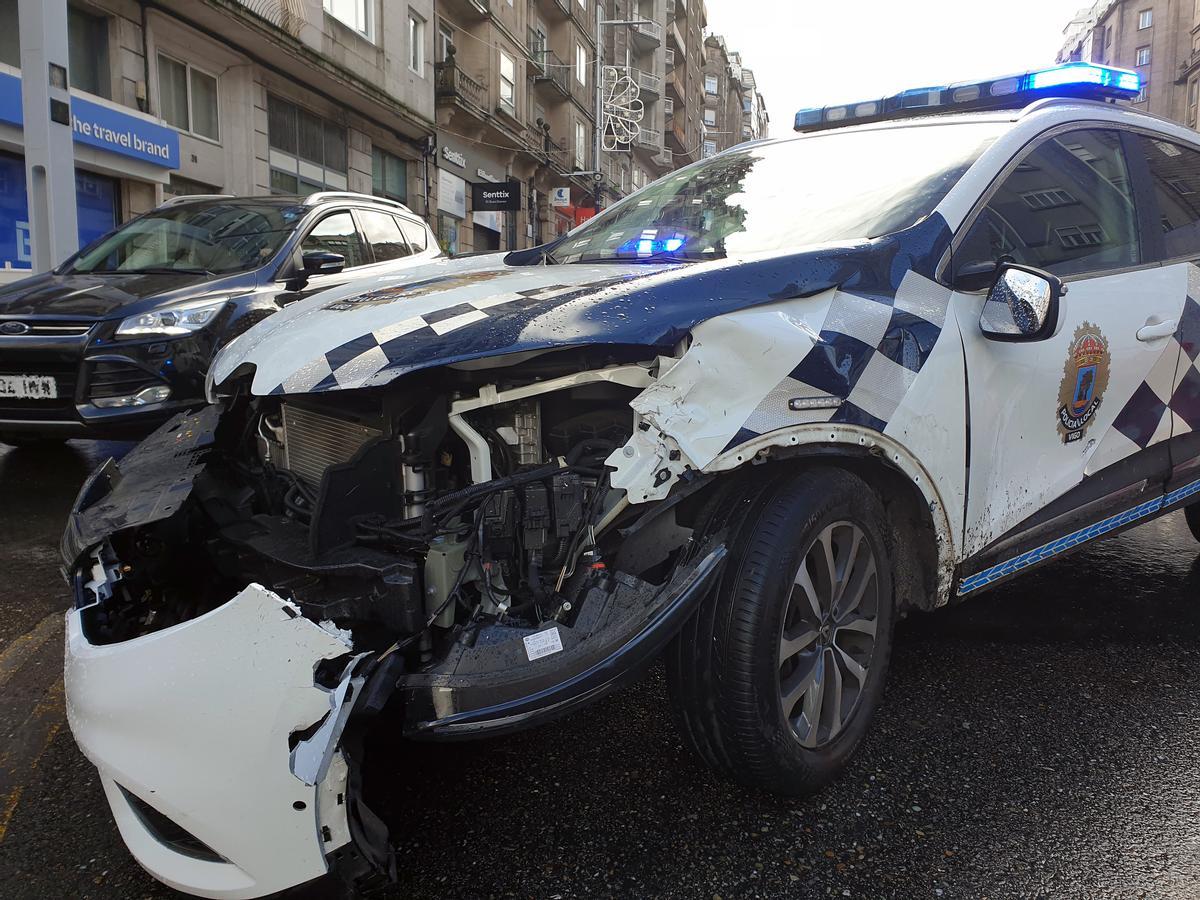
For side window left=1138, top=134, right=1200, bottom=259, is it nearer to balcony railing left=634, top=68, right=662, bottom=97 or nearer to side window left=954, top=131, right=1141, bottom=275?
side window left=954, top=131, right=1141, bottom=275

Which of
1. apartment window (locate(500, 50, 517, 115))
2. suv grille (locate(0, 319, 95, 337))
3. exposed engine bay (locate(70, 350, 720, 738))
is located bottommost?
exposed engine bay (locate(70, 350, 720, 738))

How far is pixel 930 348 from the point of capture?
6.93ft

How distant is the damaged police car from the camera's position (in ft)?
4.88

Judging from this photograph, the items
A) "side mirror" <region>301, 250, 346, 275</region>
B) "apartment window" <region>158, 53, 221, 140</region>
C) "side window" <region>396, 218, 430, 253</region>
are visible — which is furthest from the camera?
"apartment window" <region>158, 53, 221, 140</region>

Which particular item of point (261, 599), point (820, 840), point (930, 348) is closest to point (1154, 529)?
point (930, 348)

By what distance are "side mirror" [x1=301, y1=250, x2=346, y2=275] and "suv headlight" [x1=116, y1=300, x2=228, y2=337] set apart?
0.63m

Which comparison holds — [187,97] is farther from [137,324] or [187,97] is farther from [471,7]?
[471,7]

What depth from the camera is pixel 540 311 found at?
185cm

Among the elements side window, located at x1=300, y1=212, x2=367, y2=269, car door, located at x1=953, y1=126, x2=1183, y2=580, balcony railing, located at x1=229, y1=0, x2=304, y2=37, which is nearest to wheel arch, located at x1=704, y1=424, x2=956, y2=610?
car door, located at x1=953, y1=126, x2=1183, y2=580

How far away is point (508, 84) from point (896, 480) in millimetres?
25977

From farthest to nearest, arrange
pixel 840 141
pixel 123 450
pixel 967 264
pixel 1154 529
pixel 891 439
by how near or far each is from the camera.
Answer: pixel 123 450
pixel 1154 529
pixel 840 141
pixel 967 264
pixel 891 439

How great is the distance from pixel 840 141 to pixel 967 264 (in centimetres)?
92

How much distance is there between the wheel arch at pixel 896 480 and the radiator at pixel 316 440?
2.92 feet

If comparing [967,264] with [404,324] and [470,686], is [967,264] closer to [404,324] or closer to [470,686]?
[404,324]
